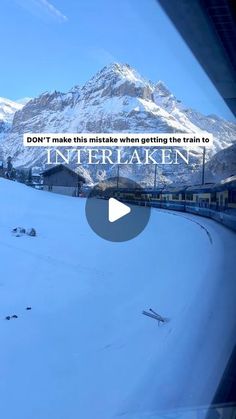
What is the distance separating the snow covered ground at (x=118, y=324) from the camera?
184cm

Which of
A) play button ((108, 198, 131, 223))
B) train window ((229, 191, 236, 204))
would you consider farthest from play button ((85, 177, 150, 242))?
train window ((229, 191, 236, 204))

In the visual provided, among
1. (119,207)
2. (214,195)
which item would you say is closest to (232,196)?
(214,195)

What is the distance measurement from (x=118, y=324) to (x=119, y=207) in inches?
34.0

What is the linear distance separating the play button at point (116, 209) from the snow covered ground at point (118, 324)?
71 centimetres

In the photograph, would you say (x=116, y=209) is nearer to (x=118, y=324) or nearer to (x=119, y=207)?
(x=119, y=207)

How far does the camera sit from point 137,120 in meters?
2.31

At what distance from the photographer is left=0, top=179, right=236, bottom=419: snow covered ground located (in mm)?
1844

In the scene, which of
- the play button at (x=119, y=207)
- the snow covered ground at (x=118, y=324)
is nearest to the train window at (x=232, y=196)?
the snow covered ground at (x=118, y=324)

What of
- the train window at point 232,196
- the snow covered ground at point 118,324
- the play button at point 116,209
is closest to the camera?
the snow covered ground at point 118,324

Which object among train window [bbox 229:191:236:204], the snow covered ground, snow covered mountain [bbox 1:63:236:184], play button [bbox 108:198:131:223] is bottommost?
the snow covered ground

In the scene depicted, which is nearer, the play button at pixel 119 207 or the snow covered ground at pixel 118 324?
the snow covered ground at pixel 118 324

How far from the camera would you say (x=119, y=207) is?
10.8ft

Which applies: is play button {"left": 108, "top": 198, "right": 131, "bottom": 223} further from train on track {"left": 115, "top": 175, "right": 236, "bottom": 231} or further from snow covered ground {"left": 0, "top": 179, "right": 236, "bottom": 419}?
snow covered ground {"left": 0, "top": 179, "right": 236, "bottom": 419}

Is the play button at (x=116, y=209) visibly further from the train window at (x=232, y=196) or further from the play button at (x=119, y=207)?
the train window at (x=232, y=196)
